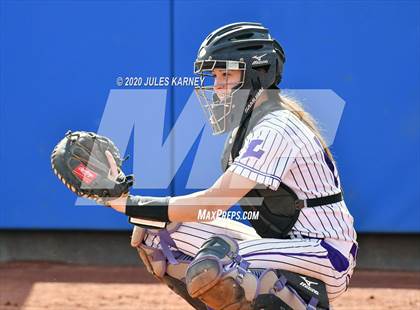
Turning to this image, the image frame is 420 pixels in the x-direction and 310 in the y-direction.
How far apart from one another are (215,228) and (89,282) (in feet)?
8.09

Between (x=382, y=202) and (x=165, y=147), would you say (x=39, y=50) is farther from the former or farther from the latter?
(x=382, y=202)

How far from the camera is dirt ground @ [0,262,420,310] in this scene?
480 cm

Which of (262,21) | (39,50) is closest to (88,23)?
(39,50)

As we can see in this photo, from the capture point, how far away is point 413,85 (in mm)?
5633

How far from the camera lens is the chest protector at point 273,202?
9.68ft

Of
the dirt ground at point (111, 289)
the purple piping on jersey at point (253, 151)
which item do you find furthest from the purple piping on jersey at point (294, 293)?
the dirt ground at point (111, 289)

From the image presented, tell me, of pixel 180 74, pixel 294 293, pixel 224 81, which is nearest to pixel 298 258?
pixel 294 293

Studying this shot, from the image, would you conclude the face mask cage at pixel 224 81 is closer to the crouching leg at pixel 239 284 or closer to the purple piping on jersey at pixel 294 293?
the crouching leg at pixel 239 284

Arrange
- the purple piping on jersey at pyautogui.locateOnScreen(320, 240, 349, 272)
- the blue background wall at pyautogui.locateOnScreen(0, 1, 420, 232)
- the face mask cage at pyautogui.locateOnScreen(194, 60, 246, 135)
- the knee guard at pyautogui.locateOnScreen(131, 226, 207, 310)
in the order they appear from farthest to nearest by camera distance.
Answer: the blue background wall at pyautogui.locateOnScreen(0, 1, 420, 232) → the knee guard at pyautogui.locateOnScreen(131, 226, 207, 310) → the face mask cage at pyautogui.locateOnScreen(194, 60, 246, 135) → the purple piping on jersey at pyautogui.locateOnScreen(320, 240, 349, 272)

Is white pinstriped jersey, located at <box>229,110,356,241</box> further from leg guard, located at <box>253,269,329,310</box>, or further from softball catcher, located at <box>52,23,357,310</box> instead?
leg guard, located at <box>253,269,329,310</box>

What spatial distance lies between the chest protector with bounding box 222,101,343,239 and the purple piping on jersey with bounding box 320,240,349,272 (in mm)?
153

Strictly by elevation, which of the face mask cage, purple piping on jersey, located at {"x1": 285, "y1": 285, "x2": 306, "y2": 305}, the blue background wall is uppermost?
the face mask cage

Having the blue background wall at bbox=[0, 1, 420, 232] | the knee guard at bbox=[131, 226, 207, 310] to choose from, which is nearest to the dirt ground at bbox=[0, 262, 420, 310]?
the blue background wall at bbox=[0, 1, 420, 232]

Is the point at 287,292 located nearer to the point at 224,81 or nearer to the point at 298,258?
the point at 298,258
